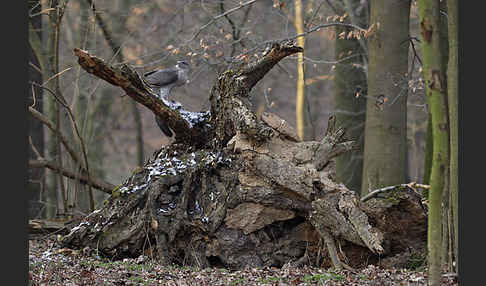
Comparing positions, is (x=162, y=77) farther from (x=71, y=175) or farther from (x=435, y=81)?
(x=435, y=81)

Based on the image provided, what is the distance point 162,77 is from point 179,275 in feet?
9.41

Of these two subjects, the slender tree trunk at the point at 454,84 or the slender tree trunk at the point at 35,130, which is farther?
the slender tree trunk at the point at 35,130

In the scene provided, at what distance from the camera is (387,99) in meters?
10.1

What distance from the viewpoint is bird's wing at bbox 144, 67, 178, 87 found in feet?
26.8

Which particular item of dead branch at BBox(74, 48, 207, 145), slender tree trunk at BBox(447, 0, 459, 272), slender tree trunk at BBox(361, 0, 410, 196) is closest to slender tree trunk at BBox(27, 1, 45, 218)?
dead branch at BBox(74, 48, 207, 145)

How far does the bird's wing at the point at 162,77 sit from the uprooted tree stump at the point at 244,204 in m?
0.50

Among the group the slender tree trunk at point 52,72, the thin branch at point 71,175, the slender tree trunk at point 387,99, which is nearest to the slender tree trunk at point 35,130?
the slender tree trunk at point 52,72

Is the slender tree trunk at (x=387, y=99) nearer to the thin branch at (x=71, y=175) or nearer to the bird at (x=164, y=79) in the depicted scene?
the bird at (x=164, y=79)

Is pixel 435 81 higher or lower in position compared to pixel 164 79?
lower

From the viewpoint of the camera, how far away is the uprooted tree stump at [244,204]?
7211mm

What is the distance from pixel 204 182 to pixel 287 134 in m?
1.30

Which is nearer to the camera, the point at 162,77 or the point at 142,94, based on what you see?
the point at 142,94


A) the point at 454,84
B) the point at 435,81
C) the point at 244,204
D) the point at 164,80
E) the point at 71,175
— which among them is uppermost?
the point at 164,80

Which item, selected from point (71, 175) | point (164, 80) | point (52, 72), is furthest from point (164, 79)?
point (52, 72)
